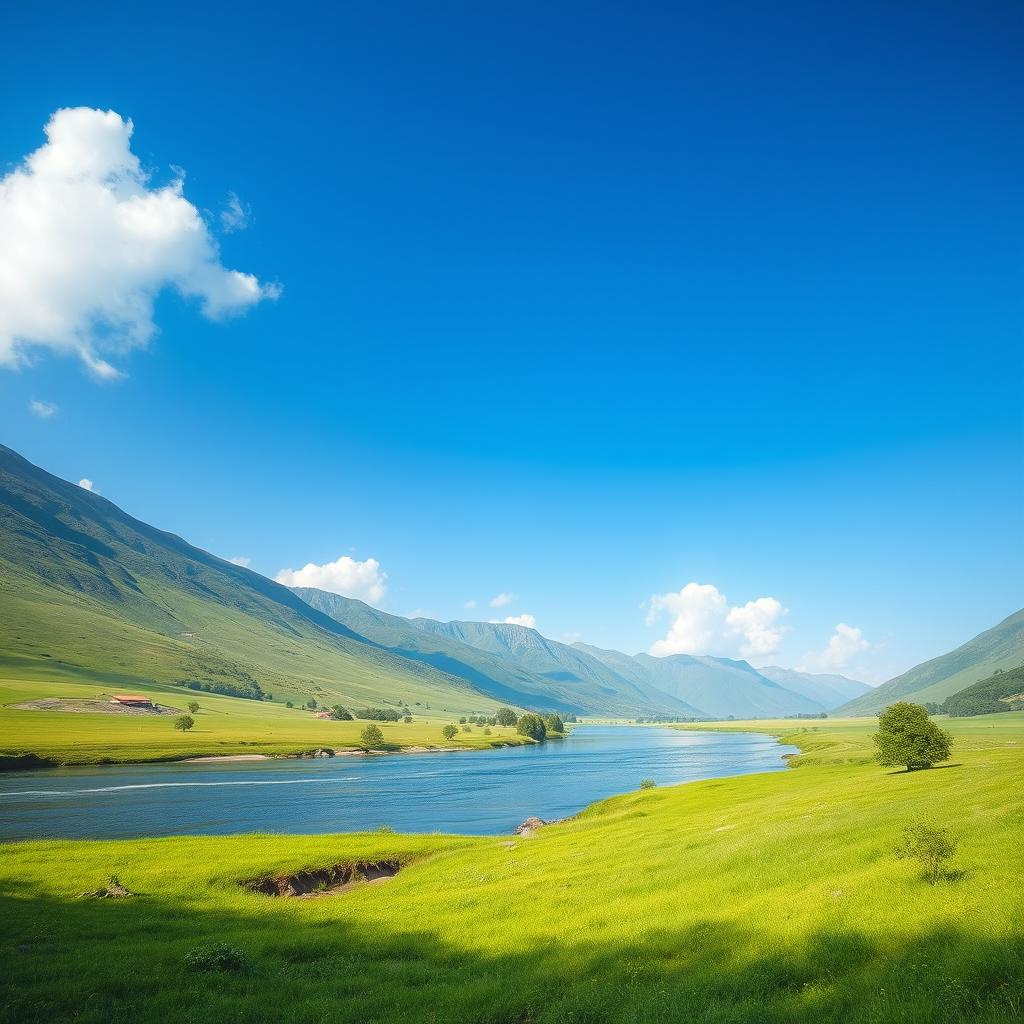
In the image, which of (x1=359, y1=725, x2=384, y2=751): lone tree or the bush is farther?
(x1=359, y1=725, x2=384, y2=751): lone tree

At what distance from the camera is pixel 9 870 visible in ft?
113

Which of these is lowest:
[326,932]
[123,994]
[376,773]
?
[376,773]

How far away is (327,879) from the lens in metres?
40.0

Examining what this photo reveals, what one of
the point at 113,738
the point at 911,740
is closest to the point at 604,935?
the point at 911,740

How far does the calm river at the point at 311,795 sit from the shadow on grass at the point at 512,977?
162 feet

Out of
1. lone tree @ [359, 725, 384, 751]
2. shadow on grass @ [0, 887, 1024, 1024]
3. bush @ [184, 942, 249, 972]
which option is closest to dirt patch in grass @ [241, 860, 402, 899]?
shadow on grass @ [0, 887, 1024, 1024]

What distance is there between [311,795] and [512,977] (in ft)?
299

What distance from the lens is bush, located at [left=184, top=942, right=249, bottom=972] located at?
18.1 meters

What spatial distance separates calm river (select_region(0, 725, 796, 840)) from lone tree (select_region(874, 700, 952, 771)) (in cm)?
4005

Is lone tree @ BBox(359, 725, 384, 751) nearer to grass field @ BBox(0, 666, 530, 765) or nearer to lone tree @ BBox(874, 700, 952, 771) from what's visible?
grass field @ BBox(0, 666, 530, 765)

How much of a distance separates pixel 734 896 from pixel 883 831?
7.77 metres

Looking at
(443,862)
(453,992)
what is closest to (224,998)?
(453,992)

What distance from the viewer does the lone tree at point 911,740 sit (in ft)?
169

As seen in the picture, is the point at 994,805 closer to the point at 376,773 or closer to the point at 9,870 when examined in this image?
the point at 9,870
